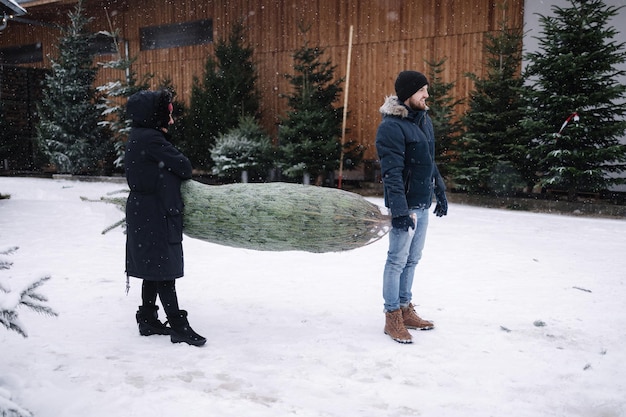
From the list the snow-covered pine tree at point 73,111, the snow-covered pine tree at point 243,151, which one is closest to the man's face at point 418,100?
the snow-covered pine tree at point 243,151

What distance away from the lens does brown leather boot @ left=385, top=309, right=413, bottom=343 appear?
3795mm

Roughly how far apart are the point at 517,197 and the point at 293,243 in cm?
868

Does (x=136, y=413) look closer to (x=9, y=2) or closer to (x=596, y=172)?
(x=9, y=2)

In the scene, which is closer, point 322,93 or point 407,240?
point 407,240

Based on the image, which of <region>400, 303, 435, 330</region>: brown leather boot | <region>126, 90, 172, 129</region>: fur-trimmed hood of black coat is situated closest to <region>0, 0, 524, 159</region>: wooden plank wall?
<region>400, 303, 435, 330</region>: brown leather boot

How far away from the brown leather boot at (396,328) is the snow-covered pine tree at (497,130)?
770cm

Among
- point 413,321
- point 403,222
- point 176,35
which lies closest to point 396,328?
point 413,321

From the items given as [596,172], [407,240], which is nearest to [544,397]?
[407,240]

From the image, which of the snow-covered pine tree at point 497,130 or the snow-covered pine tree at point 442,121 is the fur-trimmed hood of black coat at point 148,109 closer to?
the snow-covered pine tree at point 497,130

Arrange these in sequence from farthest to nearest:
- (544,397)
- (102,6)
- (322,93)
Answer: (102,6)
(322,93)
(544,397)

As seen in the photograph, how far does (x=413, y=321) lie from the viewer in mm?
4051

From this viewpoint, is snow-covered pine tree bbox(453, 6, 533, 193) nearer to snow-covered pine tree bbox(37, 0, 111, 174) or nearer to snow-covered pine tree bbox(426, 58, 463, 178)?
snow-covered pine tree bbox(426, 58, 463, 178)

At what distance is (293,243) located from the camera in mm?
3639

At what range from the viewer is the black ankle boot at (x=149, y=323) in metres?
3.92
